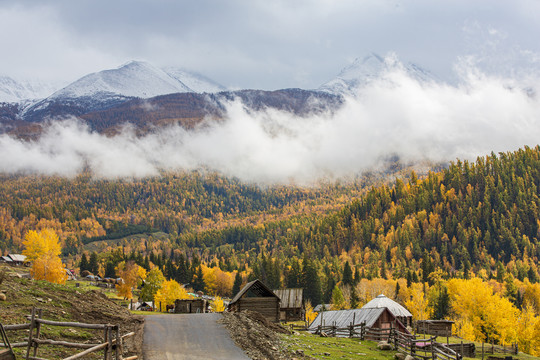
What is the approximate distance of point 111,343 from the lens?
19422mm

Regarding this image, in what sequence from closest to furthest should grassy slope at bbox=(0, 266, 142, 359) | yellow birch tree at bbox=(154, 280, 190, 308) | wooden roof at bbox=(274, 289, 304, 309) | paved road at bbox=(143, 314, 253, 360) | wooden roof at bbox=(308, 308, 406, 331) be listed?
grassy slope at bbox=(0, 266, 142, 359)
paved road at bbox=(143, 314, 253, 360)
wooden roof at bbox=(308, 308, 406, 331)
wooden roof at bbox=(274, 289, 304, 309)
yellow birch tree at bbox=(154, 280, 190, 308)

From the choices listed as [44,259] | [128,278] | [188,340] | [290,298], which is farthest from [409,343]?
[128,278]

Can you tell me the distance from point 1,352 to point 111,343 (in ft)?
13.9

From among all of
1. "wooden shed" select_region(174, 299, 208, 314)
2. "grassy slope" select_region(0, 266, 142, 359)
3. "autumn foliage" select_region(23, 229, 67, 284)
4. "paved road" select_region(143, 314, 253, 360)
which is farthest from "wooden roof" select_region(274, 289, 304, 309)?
"grassy slope" select_region(0, 266, 142, 359)

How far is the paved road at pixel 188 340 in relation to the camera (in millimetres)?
25922

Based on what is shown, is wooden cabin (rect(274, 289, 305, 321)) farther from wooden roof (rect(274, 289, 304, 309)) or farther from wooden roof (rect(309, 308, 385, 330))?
wooden roof (rect(309, 308, 385, 330))

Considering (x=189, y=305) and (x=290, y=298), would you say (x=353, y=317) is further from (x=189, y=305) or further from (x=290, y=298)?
(x=290, y=298)

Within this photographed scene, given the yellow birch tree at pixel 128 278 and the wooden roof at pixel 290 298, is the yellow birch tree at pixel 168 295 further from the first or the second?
the wooden roof at pixel 290 298

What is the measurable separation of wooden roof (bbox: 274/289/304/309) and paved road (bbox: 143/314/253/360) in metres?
40.9

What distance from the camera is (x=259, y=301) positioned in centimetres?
5631

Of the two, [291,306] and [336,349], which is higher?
[336,349]

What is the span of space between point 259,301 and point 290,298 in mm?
23089

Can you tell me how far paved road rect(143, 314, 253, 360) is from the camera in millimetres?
25922

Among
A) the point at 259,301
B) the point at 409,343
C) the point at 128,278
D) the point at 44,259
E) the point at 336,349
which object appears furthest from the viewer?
the point at 128,278
